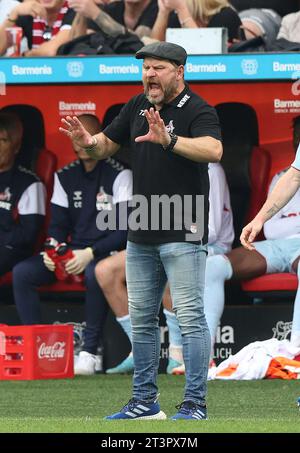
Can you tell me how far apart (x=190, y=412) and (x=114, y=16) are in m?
5.07

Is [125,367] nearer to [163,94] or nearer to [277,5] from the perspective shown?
[277,5]

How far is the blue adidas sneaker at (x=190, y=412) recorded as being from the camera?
6555 mm

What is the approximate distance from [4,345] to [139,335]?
3204 mm

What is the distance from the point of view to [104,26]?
10336 mm

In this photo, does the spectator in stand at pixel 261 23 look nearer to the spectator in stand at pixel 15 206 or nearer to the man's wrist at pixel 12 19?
the man's wrist at pixel 12 19

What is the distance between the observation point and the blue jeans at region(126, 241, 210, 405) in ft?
21.9

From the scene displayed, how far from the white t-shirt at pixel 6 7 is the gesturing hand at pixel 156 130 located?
5.22 metres

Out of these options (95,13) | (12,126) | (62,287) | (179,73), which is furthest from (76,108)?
(179,73)

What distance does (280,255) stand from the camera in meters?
10.3

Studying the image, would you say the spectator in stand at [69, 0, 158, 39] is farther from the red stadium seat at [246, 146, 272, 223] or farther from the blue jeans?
the blue jeans

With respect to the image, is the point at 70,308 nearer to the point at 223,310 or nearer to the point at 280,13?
the point at 223,310

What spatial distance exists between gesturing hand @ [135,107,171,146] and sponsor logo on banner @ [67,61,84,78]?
12.7ft

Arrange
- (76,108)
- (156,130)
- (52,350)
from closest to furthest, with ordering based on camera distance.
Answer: (156,130) → (52,350) → (76,108)
